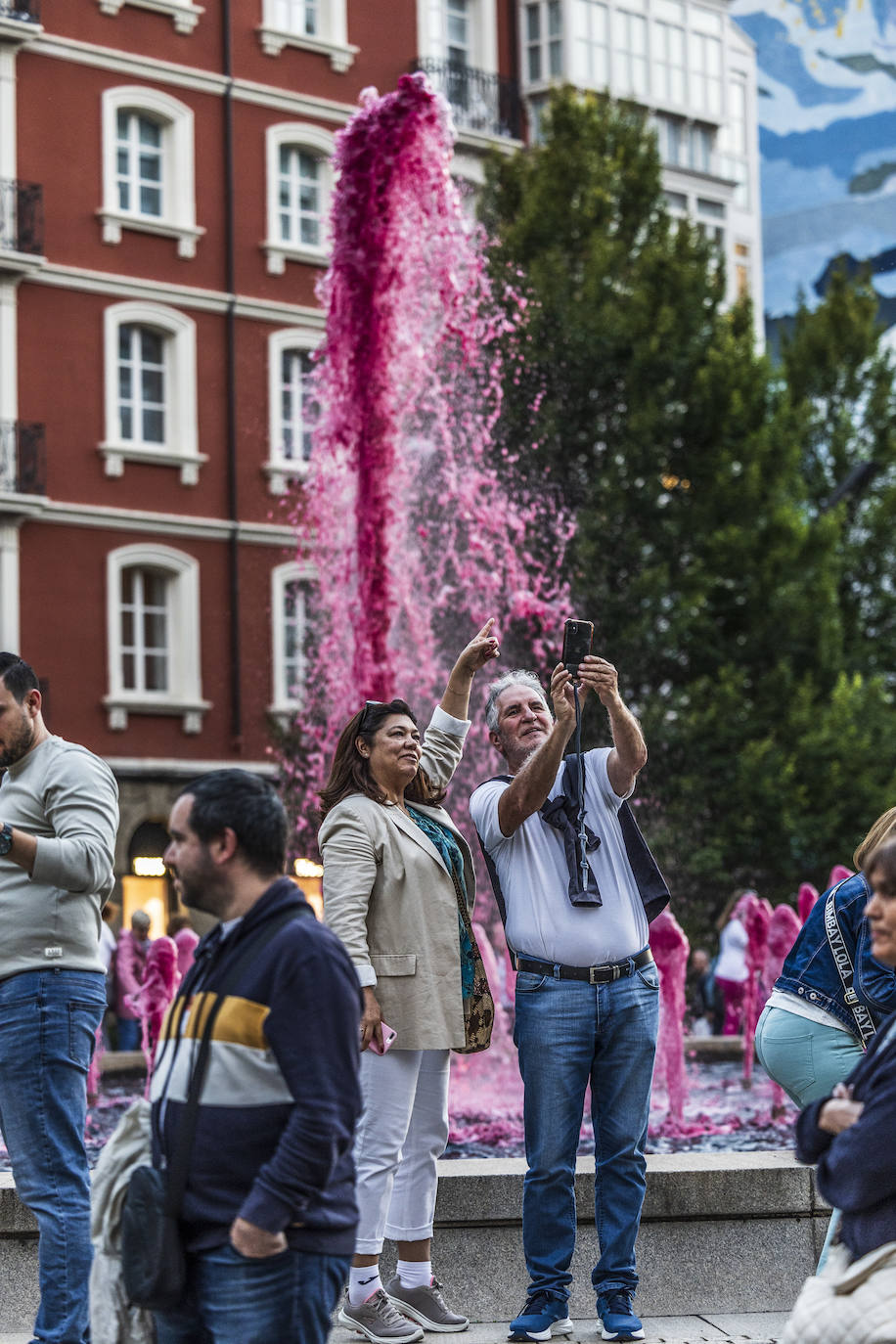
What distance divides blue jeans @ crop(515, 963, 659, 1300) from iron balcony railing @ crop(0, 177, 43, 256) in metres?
23.5

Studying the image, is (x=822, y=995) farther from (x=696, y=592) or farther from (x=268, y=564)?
(x=268, y=564)

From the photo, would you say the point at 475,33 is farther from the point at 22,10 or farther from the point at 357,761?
the point at 357,761

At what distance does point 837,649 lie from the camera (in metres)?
26.8

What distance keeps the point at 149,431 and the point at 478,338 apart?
6.10m

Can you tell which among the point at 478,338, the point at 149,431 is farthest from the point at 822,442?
the point at 149,431

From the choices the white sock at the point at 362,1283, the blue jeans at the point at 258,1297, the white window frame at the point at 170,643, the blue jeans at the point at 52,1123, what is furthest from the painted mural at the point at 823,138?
the blue jeans at the point at 258,1297

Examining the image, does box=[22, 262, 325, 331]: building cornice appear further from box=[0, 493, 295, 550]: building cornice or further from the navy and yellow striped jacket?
the navy and yellow striped jacket

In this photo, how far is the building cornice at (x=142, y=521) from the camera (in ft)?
89.9

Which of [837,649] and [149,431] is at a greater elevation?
[149,431]

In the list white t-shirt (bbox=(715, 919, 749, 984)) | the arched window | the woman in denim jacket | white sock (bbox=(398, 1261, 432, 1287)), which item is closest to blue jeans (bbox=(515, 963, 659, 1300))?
white sock (bbox=(398, 1261, 432, 1287))

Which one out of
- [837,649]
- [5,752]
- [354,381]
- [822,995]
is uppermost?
[354,381]

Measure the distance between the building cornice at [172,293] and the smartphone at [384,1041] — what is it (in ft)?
77.8

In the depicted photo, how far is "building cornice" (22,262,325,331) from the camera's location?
28406mm

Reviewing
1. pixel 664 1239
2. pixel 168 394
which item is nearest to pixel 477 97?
pixel 168 394
